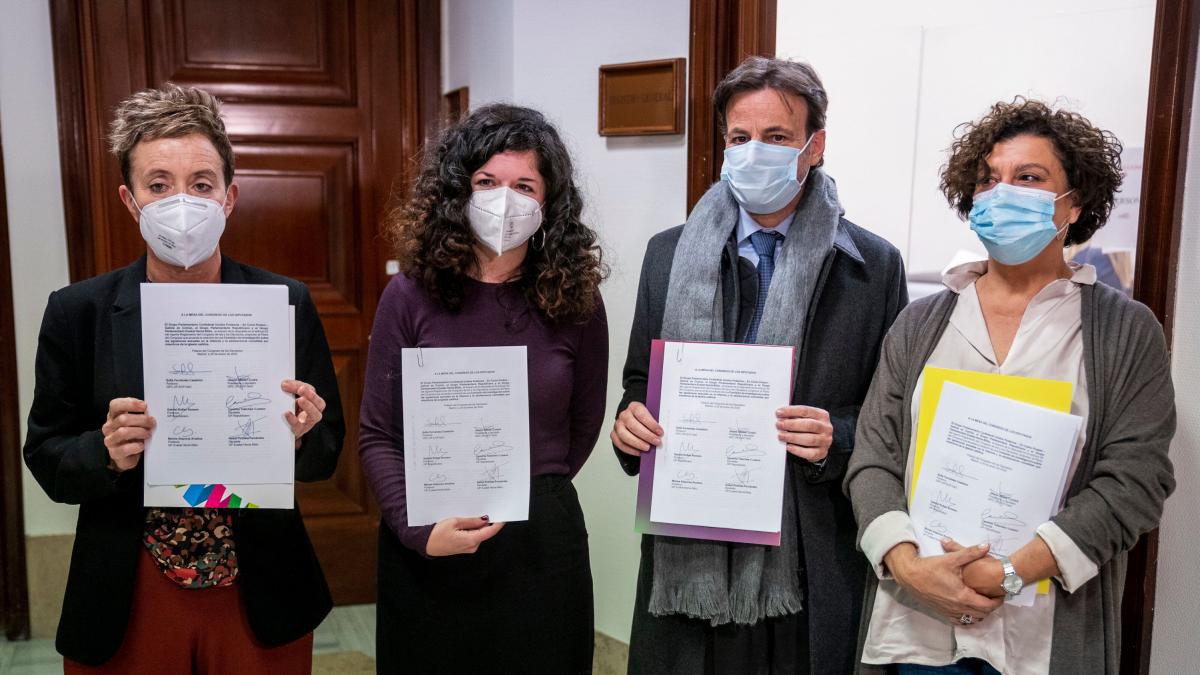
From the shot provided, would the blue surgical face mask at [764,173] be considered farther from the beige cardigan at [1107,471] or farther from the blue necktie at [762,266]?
the beige cardigan at [1107,471]

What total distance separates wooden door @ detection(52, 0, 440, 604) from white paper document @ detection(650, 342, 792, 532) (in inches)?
84.5

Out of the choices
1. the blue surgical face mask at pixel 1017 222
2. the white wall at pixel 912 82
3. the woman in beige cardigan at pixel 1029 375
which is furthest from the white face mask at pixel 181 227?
the white wall at pixel 912 82

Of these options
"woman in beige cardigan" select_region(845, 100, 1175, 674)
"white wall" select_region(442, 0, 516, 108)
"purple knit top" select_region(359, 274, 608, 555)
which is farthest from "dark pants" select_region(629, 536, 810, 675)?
"white wall" select_region(442, 0, 516, 108)

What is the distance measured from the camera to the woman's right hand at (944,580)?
144 centimetres

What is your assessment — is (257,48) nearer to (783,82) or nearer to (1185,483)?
(783,82)

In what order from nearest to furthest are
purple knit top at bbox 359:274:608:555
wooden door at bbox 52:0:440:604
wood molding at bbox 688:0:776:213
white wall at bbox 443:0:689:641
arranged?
purple knit top at bbox 359:274:608:555 → wood molding at bbox 688:0:776:213 → white wall at bbox 443:0:689:641 → wooden door at bbox 52:0:440:604

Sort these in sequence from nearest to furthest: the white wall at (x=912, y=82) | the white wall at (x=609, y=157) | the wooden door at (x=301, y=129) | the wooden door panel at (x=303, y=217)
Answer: the white wall at (x=609, y=157)
the wooden door at (x=301, y=129)
the wooden door panel at (x=303, y=217)
the white wall at (x=912, y=82)

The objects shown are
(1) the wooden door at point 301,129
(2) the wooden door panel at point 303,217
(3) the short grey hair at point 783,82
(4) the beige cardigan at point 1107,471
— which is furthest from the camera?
(2) the wooden door panel at point 303,217

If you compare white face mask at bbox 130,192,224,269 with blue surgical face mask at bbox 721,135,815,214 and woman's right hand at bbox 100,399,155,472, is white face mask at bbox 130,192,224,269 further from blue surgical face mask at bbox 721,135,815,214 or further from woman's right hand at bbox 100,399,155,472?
blue surgical face mask at bbox 721,135,815,214

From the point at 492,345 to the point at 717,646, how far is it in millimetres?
732

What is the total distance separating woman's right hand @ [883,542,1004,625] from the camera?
144cm

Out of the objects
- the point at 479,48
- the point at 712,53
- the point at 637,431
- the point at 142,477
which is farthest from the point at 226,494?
the point at 479,48

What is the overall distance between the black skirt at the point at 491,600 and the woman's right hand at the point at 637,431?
15cm

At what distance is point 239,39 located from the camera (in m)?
3.35
